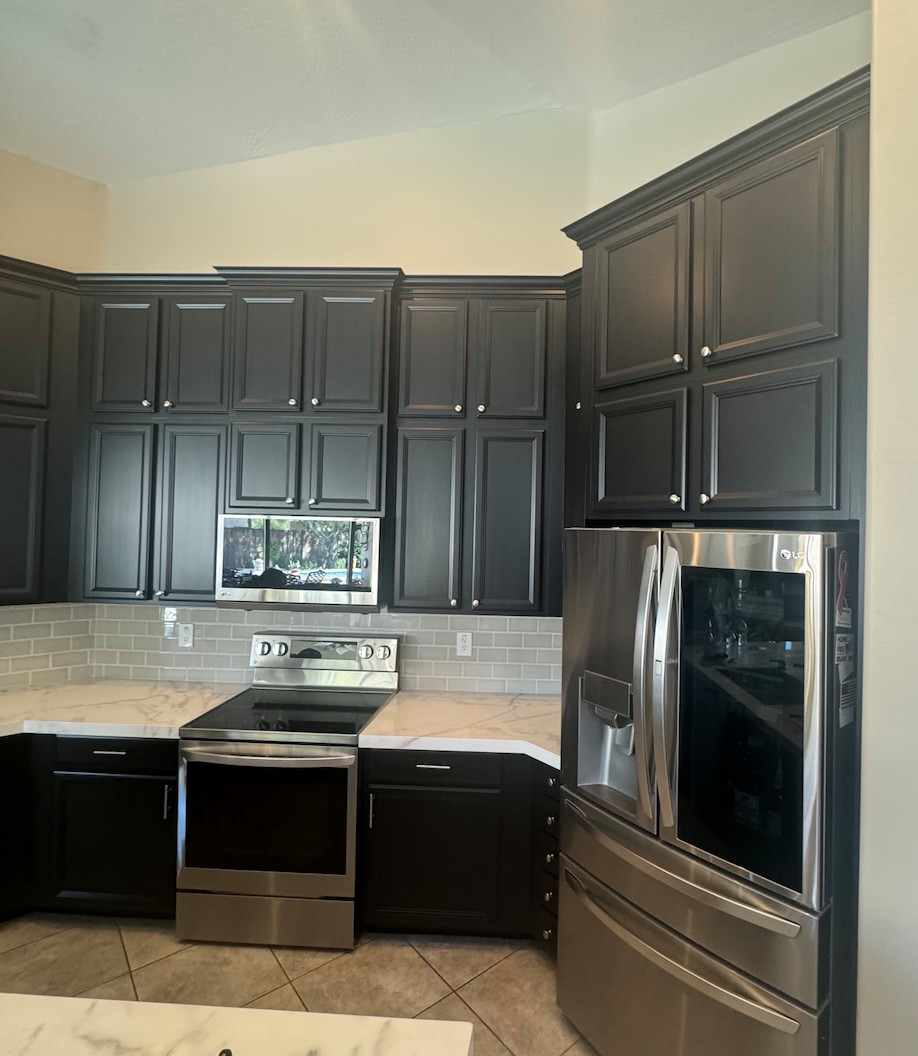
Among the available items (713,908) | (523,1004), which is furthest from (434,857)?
(713,908)

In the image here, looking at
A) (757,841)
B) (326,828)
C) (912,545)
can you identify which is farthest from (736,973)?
(326,828)

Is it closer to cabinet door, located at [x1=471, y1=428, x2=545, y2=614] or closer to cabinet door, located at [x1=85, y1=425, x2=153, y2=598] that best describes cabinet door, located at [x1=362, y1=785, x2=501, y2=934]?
cabinet door, located at [x1=471, y1=428, x2=545, y2=614]

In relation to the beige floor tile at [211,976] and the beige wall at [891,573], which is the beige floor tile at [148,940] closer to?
the beige floor tile at [211,976]

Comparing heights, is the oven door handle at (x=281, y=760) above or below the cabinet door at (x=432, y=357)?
below

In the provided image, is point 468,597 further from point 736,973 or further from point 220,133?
point 220,133

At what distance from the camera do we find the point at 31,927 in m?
2.45

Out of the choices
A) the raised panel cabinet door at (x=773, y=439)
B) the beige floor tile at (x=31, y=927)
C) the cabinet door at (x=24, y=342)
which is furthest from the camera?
the cabinet door at (x=24, y=342)

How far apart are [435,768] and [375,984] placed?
2.52 feet

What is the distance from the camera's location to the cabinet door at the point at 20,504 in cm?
259

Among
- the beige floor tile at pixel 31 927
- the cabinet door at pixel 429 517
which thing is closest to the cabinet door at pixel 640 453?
the cabinet door at pixel 429 517

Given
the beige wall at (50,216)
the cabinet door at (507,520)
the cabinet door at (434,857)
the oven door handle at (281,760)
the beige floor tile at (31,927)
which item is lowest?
the beige floor tile at (31,927)

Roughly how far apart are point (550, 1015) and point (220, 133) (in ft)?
12.9

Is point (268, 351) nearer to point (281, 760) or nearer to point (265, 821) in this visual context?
point (281, 760)

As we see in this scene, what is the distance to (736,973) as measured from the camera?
1.50 meters
